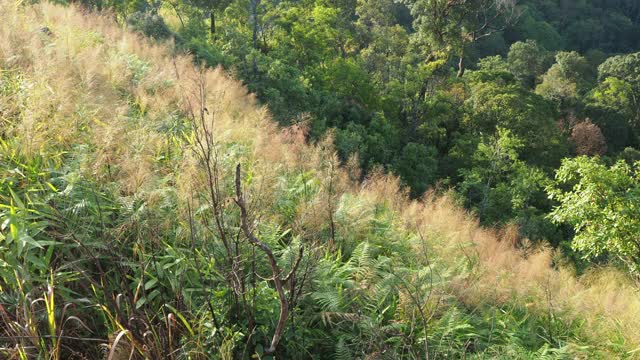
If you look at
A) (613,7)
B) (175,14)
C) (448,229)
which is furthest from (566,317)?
(613,7)

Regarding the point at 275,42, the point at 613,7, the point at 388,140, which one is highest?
the point at 613,7

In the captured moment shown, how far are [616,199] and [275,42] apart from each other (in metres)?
14.8

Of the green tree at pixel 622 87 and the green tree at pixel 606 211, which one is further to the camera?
the green tree at pixel 622 87

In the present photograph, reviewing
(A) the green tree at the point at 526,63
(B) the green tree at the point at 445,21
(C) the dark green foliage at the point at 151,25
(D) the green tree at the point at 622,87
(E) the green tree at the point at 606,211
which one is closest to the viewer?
(E) the green tree at the point at 606,211

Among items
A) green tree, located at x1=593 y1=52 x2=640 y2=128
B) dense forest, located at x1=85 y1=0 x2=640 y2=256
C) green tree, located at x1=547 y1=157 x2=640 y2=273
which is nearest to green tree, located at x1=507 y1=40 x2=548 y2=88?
dense forest, located at x1=85 y1=0 x2=640 y2=256

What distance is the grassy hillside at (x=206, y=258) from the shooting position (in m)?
2.18

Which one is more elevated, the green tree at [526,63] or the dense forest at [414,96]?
the green tree at [526,63]

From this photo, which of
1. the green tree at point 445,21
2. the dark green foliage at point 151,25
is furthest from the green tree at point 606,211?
the green tree at point 445,21

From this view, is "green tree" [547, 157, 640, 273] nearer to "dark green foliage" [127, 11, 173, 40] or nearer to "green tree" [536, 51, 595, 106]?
"dark green foliage" [127, 11, 173, 40]

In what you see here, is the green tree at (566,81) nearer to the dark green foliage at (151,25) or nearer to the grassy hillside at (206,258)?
the dark green foliage at (151,25)

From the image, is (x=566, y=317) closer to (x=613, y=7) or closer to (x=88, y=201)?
(x=88, y=201)

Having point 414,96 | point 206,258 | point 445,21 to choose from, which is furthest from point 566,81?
point 206,258

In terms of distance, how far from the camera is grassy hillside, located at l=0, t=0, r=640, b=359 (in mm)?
2176

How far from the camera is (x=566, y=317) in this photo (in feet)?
12.4
